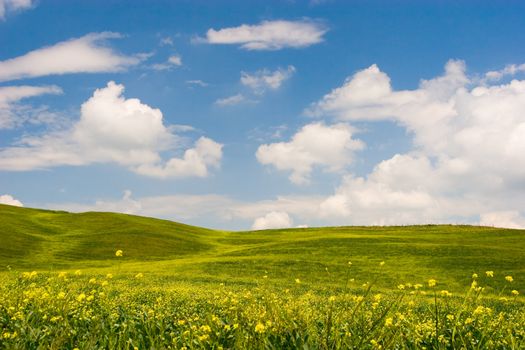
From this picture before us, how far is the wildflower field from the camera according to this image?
24.5ft

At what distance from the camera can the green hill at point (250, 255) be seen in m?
44.8

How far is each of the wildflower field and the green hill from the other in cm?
19

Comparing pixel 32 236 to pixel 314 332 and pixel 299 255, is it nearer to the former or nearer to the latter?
pixel 299 255

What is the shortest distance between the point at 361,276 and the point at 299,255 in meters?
13.2

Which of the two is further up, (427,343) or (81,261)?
(427,343)

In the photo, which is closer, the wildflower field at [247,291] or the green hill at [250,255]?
the wildflower field at [247,291]

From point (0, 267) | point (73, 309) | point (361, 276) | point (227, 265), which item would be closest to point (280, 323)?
point (73, 309)

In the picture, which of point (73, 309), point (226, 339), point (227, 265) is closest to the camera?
point (226, 339)

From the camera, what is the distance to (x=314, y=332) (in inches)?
279

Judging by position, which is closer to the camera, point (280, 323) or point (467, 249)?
point (280, 323)

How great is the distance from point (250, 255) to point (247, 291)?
45.5 meters

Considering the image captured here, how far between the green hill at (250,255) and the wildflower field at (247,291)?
190 mm

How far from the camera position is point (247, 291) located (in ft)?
50.9

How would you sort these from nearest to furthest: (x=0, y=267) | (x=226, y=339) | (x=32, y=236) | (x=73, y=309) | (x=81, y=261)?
(x=226, y=339) < (x=73, y=309) < (x=0, y=267) < (x=81, y=261) < (x=32, y=236)
